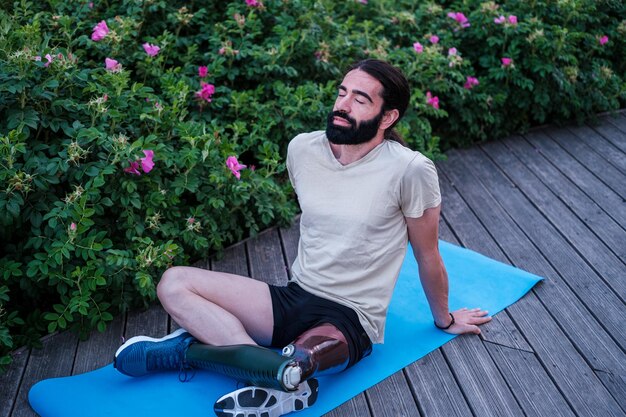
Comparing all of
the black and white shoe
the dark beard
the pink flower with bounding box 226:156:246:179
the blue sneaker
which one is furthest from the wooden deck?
the dark beard

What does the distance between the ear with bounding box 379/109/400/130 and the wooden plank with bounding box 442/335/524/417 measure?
36.6 inches

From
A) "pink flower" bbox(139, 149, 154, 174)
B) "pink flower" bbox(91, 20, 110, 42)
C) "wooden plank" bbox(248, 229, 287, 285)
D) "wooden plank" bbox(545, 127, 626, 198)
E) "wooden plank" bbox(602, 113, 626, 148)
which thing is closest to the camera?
"pink flower" bbox(139, 149, 154, 174)

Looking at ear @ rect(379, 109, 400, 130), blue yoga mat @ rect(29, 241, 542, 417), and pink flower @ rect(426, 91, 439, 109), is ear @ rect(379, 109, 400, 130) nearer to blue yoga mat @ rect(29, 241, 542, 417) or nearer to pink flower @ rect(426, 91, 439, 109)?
blue yoga mat @ rect(29, 241, 542, 417)

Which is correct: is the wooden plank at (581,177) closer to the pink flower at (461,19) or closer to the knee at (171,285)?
the pink flower at (461,19)

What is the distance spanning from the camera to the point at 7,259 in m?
2.77

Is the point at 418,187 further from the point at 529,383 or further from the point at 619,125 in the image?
the point at 619,125

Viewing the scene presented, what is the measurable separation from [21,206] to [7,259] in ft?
0.74

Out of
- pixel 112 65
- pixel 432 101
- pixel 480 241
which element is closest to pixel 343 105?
pixel 112 65

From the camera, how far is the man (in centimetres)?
242

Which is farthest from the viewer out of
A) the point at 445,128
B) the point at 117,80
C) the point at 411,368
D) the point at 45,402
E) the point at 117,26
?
the point at 445,128

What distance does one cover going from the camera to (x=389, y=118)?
8.29 feet

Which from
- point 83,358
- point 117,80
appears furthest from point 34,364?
point 117,80

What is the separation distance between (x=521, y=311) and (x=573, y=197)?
1270 mm

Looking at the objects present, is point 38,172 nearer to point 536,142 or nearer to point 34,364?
point 34,364
